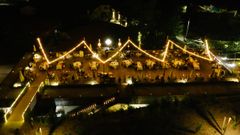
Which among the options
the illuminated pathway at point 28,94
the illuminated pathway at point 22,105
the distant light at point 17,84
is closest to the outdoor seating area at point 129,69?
the illuminated pathway at point 28,94

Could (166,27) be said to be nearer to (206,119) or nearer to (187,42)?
(187,42)

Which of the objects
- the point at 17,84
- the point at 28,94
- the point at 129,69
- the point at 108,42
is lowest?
the point at 28,94

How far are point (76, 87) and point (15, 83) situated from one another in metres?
4.75

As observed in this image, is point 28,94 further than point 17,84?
No

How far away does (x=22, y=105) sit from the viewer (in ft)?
74.9

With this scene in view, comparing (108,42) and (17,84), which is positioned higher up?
(108,42)

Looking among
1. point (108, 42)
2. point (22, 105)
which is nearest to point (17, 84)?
point (22, 105)

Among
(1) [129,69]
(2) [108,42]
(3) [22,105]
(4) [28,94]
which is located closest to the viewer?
(3) [22,105]

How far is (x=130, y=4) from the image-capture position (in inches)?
1508

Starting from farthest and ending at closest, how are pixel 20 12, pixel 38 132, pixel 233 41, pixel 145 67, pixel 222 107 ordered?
1. pixel 20 12
2. pixel 233 41
3. pixel 145 67
4. pixel 222 107
5. pixel 38 132

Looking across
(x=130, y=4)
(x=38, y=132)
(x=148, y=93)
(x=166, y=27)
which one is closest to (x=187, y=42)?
(x=166, y=27)

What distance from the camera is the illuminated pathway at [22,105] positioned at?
21.2 m

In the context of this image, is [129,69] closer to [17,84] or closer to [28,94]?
[28,94]

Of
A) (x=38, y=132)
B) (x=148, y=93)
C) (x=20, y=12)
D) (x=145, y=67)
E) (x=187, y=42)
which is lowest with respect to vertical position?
(x=38, y=132)
